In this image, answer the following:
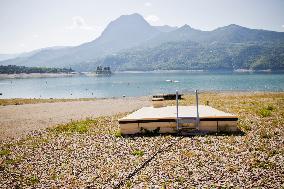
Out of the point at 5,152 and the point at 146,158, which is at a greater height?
the point at 146,158

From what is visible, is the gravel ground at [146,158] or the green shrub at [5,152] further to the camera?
the green shrub at [5,152]

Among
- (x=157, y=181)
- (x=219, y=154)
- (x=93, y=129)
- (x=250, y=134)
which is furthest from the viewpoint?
(x=93, y=129)

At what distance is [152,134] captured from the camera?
66.8 ft

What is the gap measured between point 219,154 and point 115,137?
26.5 feet

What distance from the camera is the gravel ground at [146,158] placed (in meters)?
12.1

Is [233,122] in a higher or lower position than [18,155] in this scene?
higher

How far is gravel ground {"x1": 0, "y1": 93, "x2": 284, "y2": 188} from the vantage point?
1213 centimetres

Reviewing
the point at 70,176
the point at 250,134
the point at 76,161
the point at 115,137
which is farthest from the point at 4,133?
the point at 250,134

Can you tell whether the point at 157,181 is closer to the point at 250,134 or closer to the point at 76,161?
the point at 76,161

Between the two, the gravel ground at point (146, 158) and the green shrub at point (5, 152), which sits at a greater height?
the gravel ground at point (146, 158)

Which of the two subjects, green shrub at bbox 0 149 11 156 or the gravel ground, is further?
green shrub at bbox 0 149 11 156

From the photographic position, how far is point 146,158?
15.3 metres

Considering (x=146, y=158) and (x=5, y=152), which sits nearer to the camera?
(x=146, y=158)

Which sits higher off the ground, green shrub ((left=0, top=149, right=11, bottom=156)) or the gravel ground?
the gravel ground
